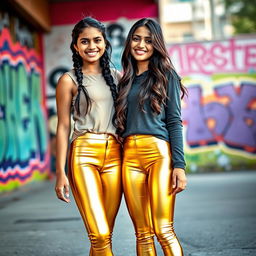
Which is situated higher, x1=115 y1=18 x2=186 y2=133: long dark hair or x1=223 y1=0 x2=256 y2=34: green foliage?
x1=223 y1=0 x2=256 y2=34: green foliage

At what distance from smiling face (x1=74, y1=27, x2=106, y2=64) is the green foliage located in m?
31.6

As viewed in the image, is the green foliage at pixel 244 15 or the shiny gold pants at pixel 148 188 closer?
the shiny gold pants at pixel 148 188

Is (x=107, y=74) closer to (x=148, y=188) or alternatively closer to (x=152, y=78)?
(x=152, y=78)

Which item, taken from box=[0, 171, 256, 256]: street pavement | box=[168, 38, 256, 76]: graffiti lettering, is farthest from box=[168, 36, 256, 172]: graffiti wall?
box=[0, 171, 256, 256]: street pavement

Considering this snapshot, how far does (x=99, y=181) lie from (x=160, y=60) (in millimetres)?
961

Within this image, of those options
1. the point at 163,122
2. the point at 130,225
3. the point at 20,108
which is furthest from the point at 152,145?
the point at 20,108

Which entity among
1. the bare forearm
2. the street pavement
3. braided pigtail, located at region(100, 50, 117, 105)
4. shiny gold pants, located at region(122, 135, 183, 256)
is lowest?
the street pavement

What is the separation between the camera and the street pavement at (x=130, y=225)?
5.11 m

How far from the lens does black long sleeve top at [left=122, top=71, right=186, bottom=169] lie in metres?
3.38

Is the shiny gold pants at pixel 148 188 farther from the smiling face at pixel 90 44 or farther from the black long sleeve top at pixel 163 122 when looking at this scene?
the smiling face at pixel 90 44

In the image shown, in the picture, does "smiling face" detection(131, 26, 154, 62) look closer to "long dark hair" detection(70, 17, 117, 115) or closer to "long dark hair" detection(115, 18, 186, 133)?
"long dark hair" detection(115, 18, 186, 133)

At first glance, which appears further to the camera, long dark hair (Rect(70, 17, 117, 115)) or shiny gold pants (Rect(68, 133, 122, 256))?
long dark hair (Rect(70, 17, 117, 115))

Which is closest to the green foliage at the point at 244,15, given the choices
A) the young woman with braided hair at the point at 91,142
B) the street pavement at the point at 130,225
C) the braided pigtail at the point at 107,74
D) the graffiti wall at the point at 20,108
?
the graffiti wall at the point at 20,108

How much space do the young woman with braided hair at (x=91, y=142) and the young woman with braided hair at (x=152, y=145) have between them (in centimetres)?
10
